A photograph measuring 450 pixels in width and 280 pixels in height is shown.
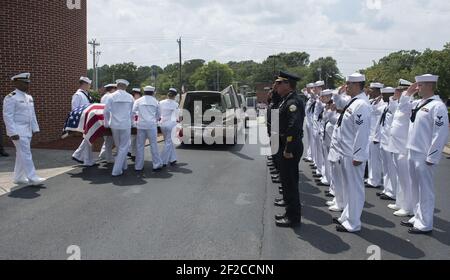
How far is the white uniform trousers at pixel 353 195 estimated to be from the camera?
5355mm

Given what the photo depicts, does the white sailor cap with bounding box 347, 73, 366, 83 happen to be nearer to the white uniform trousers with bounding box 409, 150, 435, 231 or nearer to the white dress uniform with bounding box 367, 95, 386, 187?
A: the white uniform trousers with bounding box 409, 150, 435, 231

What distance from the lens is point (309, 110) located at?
10.1 metres

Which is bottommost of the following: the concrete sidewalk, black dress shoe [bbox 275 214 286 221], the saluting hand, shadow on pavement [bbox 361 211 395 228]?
shadow on pavement [bbox 361 211 395 228]

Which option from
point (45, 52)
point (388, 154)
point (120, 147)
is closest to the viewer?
point (388, 154)

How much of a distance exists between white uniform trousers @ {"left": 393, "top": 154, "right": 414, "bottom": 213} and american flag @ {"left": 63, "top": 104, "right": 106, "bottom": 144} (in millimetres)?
5888

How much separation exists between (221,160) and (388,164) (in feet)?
15.6

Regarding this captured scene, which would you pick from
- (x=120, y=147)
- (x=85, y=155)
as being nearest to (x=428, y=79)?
(x=120, y=147)

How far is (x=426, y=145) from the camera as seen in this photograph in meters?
5.41

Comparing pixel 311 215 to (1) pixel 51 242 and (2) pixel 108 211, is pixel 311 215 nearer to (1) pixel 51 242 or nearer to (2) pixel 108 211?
(2) pixel 108 211

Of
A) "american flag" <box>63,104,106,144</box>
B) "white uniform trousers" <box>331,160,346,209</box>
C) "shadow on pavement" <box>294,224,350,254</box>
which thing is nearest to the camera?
"shadow on pavement" <box>294,224,350,254</box>

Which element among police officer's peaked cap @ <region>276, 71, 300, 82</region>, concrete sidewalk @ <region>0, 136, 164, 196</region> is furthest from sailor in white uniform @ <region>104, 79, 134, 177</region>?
police officer's peaked cap @ <region>276, 71, 300, 82</region>

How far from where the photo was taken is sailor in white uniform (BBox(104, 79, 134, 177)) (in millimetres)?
8656

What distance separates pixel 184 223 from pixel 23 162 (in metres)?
3.58

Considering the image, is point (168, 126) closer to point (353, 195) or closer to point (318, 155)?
point (318, 155)
